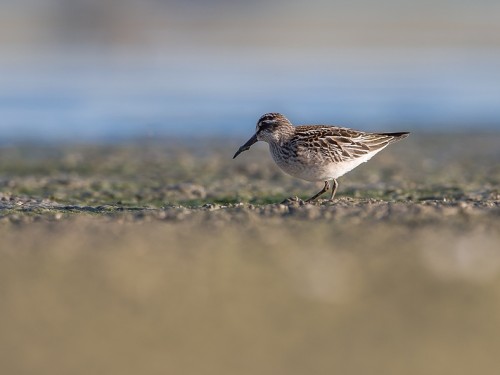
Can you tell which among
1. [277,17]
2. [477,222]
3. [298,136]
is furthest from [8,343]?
[277,17]

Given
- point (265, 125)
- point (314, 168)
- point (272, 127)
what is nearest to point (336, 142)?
point (314, 168)

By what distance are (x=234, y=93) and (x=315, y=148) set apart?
18032mm

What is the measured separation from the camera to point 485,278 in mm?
7590

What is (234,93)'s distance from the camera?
2908 cm

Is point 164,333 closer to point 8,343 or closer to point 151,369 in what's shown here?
point 151,369

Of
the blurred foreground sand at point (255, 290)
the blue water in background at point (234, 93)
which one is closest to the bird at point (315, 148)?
the blurred foreground sand at point (255, 290)

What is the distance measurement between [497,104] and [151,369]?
72.4 feet

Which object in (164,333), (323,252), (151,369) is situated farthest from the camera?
(323,252)

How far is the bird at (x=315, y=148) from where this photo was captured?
11250 millimetres

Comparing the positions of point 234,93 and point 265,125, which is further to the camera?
point 234,93

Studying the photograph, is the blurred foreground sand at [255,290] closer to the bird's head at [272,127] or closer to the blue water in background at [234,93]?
the bird's head at [272,127]

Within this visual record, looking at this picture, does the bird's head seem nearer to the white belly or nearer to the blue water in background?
the white belly

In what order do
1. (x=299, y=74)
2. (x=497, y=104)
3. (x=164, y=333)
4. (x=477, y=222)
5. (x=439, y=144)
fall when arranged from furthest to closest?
(x=299, y=74) → (x=497, y=104) → (x=439, y=144) → (x=477, y=222) → (x=164, y=333)

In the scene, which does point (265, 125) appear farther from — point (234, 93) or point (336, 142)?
point (234, 93)
